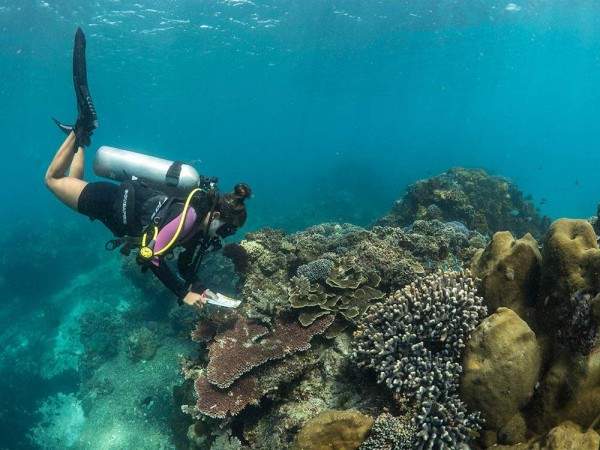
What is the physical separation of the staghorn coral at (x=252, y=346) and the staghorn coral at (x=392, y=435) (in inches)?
73.8

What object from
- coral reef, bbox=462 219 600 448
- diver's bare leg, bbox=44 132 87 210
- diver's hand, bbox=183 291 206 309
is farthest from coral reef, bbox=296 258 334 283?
diver's bare leg, bbox=44 132 87 210

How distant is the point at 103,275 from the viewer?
21359 millimetres

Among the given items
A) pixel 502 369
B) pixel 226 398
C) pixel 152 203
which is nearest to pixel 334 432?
pixel 502 369

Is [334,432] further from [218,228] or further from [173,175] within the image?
[173,175]

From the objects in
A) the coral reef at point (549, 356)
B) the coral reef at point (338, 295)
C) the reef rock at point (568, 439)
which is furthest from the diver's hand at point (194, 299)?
the reef rock at point (568, 439)

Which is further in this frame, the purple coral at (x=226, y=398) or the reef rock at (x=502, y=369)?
the purple coral at (x=226, y=398)

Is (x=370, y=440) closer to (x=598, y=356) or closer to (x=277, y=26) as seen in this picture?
(x=598, y=356)

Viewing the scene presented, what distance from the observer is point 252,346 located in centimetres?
620

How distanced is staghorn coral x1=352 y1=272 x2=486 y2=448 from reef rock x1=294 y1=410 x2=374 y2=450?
587 mm

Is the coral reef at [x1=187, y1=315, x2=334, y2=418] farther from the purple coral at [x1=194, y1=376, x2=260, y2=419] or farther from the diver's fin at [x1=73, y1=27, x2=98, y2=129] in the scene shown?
the diver's fin at [x1=73, y1=27, x2=98, y2=129]

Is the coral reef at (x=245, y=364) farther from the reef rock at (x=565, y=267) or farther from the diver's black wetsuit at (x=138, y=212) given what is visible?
the reef rock at (x=565, y=267)

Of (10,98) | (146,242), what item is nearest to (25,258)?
(146,242)

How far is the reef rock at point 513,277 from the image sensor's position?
4.50 metres

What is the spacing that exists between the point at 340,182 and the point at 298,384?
123 ft
